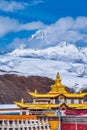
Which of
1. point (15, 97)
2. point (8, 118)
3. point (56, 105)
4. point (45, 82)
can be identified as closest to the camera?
point (8, 118)

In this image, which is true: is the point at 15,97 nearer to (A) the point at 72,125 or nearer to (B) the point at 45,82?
(B) the point at 45,82

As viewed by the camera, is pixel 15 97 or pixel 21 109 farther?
pixel 15 97

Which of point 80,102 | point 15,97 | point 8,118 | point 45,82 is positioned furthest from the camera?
point 45,82

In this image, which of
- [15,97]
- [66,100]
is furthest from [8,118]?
→ [15,97]

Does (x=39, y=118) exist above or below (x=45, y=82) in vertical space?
below

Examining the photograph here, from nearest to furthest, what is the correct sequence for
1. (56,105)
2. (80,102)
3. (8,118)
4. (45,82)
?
(8,118) < (56,105) < (80,102) < (45,82)

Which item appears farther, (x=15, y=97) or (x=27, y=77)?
(x=27, y=77)

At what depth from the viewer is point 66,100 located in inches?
2714

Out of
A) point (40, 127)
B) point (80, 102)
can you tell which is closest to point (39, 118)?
point (40, 127)

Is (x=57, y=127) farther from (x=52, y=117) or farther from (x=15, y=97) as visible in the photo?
Result: (x=15, y=97)

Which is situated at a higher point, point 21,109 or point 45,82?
point 45,82

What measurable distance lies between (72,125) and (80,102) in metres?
10.4

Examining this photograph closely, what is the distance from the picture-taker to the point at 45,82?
194000 mm

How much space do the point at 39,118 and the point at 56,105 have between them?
4.82 meters
